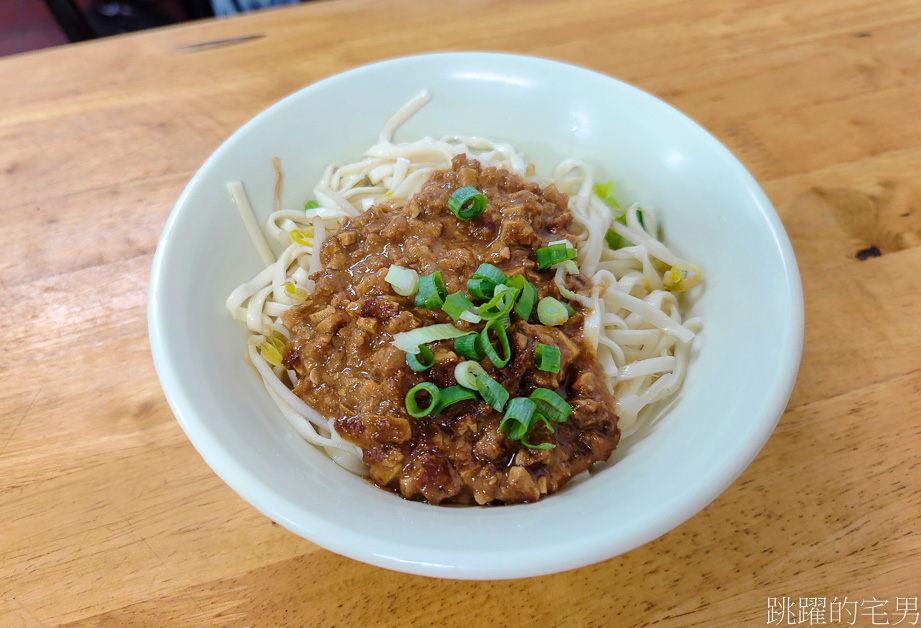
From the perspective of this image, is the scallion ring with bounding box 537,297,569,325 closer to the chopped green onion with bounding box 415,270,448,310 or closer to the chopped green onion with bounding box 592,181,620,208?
the chopped green onion with bounding box 415,270,448,310

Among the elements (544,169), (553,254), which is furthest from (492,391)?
(544,169)

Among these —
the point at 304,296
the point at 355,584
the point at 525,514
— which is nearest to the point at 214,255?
the point at 304,296

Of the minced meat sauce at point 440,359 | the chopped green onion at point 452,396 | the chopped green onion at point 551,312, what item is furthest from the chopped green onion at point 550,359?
the chopped green onion at point 452,396

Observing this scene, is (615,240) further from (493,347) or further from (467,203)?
(493,347)

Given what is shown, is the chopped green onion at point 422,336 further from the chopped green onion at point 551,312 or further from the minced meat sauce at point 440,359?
the chopped green onion at point 551,312

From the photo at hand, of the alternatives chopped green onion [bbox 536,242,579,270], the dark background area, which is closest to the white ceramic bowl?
chopped green onion [bbox 536,242,579,270]
